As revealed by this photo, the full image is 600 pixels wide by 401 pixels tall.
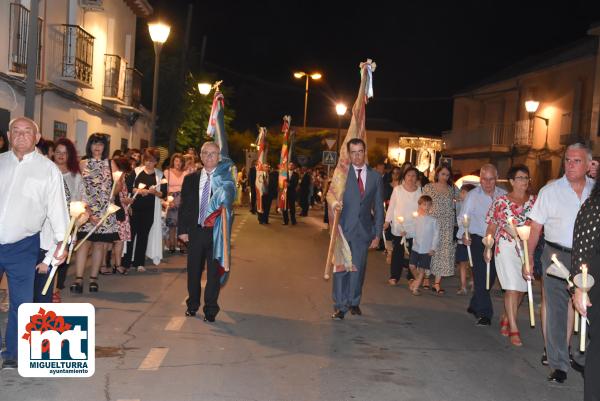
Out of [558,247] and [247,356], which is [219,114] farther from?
[558,247]

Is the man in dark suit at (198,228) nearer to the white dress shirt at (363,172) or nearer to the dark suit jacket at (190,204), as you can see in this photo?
the dark suit jacket at (190,204)

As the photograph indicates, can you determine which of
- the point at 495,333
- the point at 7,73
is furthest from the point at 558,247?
the point at 7,73

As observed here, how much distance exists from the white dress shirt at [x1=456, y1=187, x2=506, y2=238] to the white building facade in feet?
36.1

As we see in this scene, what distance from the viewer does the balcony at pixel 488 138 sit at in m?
37.5

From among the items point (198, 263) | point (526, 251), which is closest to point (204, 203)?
point (198, 263)

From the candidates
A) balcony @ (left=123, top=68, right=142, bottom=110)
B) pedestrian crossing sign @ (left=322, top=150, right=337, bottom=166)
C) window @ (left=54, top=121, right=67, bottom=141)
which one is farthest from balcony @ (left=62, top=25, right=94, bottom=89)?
pedestrian crossing sign @ (left=322, top=150, right=337, bottom=166)

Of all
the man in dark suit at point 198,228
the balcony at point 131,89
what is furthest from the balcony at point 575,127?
the man in dark suit at point 198,228

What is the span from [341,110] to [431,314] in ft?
92.3

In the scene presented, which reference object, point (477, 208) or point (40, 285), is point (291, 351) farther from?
point (477, 208)

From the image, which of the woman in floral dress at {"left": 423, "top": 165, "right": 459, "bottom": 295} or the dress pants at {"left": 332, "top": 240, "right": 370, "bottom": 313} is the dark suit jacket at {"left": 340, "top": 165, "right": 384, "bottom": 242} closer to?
the dress pants at {"left": 332, "top": 240, "right": 370, "bottom": 313}

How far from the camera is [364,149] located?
32.2 ft

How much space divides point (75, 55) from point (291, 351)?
16444 millimetres

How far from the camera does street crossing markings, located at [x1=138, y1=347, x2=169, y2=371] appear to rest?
6730mm

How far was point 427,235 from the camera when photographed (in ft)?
39.3
